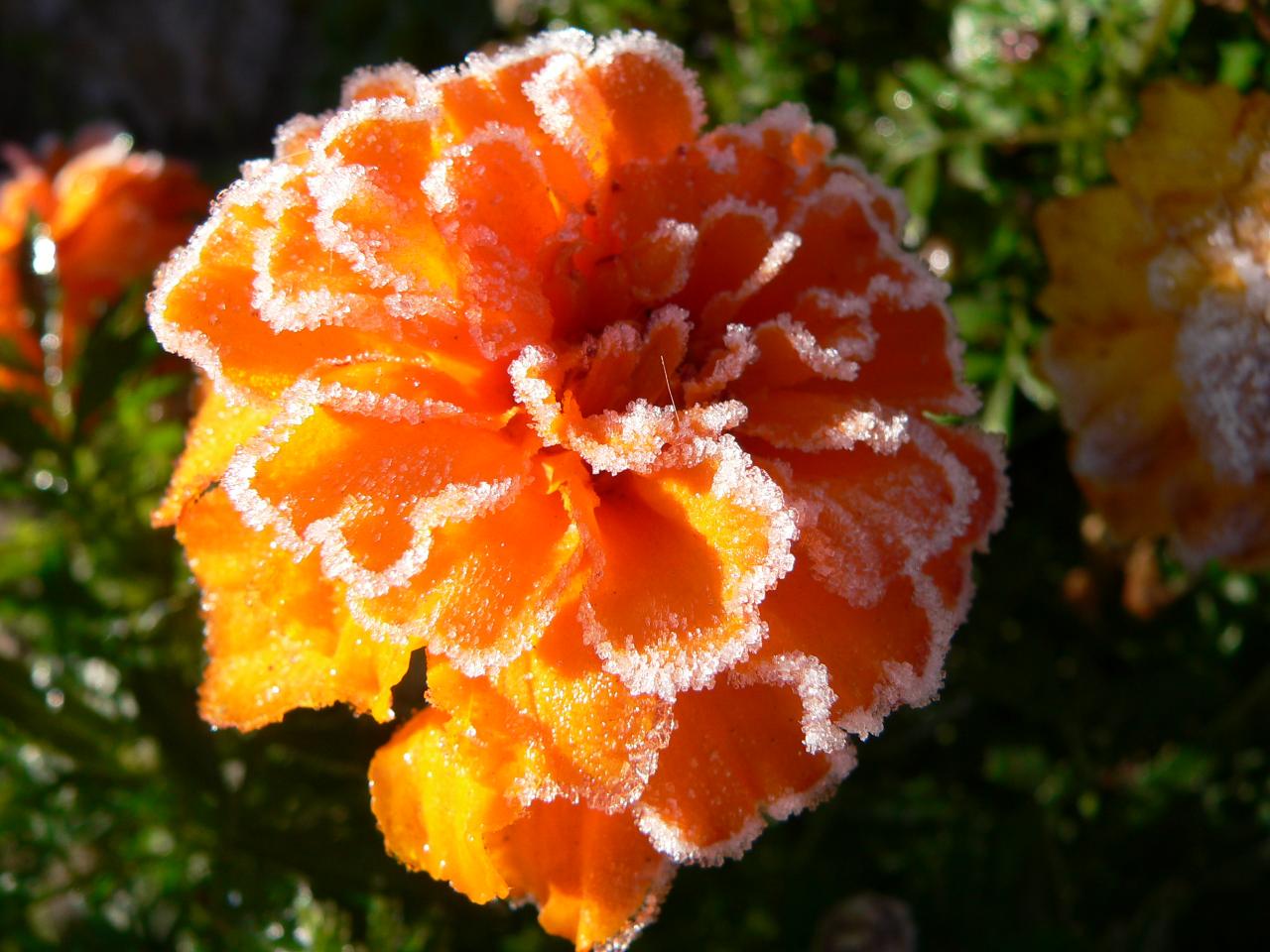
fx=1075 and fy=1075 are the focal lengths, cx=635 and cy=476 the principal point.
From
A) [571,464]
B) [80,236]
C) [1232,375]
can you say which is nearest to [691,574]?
[571,464]

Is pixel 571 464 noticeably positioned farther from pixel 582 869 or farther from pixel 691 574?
pixel 582 869

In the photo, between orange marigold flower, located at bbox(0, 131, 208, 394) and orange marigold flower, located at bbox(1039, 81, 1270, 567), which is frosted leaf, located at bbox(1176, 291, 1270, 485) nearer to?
orange marigold flower, located at bbox(1039, 81, 1270, 567)

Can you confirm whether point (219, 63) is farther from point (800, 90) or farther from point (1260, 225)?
point (1260, 225)

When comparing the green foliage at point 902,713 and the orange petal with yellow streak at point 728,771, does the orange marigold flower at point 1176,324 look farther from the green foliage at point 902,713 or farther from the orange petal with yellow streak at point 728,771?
the orange petal with yellow streak at point 728,771

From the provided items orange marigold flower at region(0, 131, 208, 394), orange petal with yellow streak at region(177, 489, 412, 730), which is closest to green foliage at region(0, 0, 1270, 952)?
orange marigold flower at region(0, 131, 208, 394)

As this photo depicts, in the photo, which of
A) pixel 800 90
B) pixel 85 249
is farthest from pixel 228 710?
pixel 800 90
